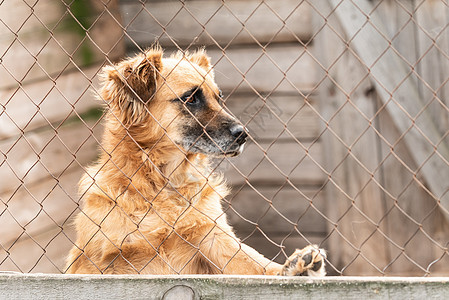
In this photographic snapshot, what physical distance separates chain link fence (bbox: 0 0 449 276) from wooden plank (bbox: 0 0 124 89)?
1 cm

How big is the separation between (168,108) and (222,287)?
4.38ft

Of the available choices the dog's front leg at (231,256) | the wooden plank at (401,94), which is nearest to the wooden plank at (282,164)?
the wooden plank at (401,94)

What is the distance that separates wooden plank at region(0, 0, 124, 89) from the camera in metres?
4.28

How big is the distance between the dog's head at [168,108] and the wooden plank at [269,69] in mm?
1839

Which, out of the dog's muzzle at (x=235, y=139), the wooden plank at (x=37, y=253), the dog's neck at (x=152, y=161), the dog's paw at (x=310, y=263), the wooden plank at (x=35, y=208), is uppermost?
the dog's muzzle at (x=235, y=139)

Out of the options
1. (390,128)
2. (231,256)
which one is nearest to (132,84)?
(231,256)

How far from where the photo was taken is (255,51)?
16.8 feet

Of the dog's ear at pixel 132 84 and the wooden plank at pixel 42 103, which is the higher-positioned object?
the dog's ear at pixel 132 84

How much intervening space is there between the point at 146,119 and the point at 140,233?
2.26 ft

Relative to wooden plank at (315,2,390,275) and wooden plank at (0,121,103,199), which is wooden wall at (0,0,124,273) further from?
wooden plank at (315,2,390,275)

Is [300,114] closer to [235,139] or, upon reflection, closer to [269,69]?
[269,69]

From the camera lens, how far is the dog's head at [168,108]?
3088 mm

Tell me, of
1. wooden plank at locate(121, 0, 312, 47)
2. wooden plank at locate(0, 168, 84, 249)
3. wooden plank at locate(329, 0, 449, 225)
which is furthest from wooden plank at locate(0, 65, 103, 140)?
wooden plank at locate(329, 0, 449, 225)

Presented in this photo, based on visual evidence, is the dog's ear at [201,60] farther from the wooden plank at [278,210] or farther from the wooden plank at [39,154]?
the wooden plank at [278,210]
